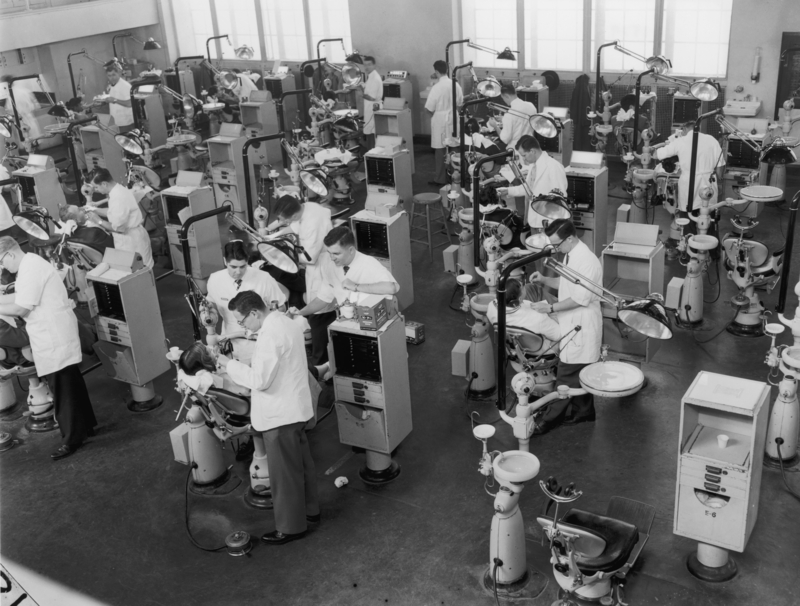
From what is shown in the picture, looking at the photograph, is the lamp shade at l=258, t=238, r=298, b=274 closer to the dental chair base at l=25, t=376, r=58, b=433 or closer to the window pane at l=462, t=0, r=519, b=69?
the dental chair base at l=25, t=376, r=58, b=433

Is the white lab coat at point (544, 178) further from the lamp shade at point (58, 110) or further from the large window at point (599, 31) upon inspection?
the lamp shade at point (58, 110)

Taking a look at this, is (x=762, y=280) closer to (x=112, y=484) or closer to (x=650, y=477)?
(x=650, y=477)

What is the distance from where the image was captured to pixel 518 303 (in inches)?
248

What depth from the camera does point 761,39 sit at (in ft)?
38.7

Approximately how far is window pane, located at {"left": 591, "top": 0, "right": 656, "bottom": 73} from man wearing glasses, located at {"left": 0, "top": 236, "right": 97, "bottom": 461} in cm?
976

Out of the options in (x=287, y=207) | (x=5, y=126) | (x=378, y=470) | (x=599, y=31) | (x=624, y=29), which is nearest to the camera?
(x=378, y=470)

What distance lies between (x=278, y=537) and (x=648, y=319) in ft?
9.06

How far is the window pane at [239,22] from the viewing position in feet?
55.3

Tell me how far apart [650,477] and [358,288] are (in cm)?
246

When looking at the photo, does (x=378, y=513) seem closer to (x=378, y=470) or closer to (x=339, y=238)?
(x=378, y=470)

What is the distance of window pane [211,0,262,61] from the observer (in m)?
16.9

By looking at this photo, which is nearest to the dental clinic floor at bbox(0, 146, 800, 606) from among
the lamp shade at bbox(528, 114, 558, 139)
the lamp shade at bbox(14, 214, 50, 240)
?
the lamp shade at bbox(14, 214, 50, 240)

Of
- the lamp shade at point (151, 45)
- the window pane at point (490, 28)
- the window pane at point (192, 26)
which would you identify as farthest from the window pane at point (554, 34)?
the lamp shade at point (151, 45)

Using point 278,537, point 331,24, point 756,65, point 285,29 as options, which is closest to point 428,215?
point 278,537
